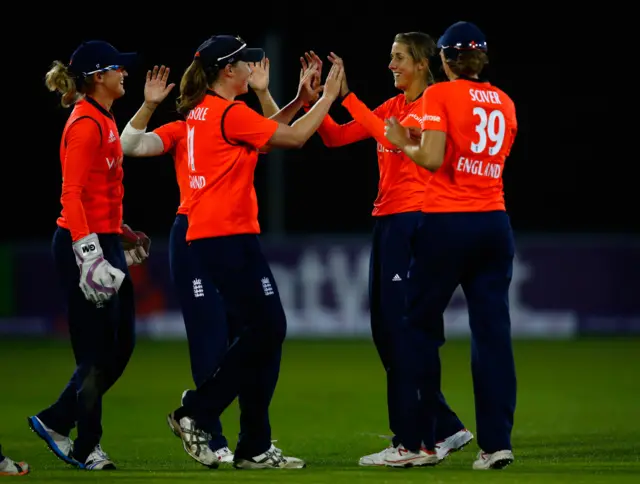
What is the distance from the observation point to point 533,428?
988cm

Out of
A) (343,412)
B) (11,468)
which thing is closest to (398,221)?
(11,468)

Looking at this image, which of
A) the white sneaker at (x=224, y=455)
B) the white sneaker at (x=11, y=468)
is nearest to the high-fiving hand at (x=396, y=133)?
the white sneaker at (x=224, y=455)

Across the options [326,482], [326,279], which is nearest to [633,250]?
[326,279]

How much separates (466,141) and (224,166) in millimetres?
1326

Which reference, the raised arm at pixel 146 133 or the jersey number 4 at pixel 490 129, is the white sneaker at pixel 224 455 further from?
the jersey number 4 at pixel 490 129

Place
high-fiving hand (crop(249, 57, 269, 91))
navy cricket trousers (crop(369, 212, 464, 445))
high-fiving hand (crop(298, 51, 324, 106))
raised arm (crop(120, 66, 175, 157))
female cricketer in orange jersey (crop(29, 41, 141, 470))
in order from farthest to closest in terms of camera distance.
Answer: raised arm (crop(120, 66, 175, 157))
high-fiving hand (crop(298, 51, 324, 106))
high-fiving hand (crop(249, 57, 269, 91))
navy cricket trousers (crop(369, 212, 464, 445))
female cricketer in orange jersey (crop(29, 41, 141, 470))

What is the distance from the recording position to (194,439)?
7.43m

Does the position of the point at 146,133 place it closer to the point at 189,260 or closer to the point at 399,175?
the point at 189,260

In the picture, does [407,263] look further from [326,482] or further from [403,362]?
[326,482]

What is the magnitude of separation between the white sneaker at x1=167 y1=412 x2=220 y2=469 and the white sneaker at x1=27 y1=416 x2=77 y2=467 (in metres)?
0.64

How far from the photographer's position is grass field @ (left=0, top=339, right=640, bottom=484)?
7.18m

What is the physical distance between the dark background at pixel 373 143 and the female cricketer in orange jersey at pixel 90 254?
19.4m

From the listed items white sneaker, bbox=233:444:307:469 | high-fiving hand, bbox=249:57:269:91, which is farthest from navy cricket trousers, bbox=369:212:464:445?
high-fiving hand, bbox=249:57:269:91

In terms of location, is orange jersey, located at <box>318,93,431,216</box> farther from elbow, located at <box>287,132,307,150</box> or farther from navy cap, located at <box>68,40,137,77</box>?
navy cap, located at <box>68,40,137,77</box>
